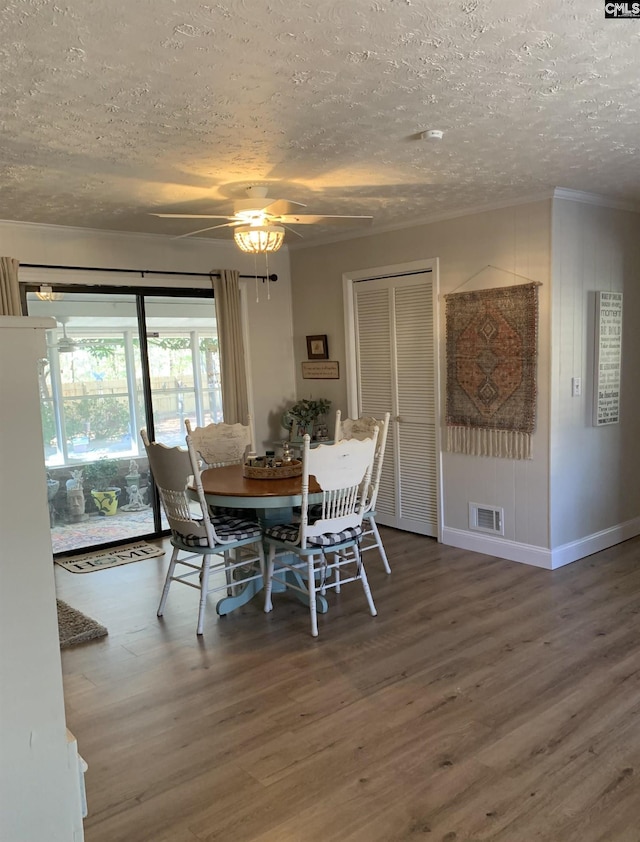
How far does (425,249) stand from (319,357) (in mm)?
1479

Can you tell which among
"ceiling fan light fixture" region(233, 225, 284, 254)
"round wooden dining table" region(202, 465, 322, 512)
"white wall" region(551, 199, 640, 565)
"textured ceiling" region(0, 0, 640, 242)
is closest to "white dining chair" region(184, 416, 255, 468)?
"round wooden dining table" region(202, 465, 322, 512)

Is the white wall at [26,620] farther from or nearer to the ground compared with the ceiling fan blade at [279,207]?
nearer to the ground

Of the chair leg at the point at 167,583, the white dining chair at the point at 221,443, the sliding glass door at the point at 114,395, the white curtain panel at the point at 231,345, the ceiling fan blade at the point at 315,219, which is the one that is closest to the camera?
the ceiling fan blade at the point at 315,219

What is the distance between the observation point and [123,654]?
3480mm

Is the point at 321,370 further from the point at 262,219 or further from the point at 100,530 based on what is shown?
the point at 262,219

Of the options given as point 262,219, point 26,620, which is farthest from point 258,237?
point 26,620

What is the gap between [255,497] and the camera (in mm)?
3576

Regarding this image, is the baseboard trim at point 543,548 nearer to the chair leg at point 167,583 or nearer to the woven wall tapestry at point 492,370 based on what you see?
the woven wall tapestry at point 492,370

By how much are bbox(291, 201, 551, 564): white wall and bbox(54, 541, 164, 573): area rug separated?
2.37 metres

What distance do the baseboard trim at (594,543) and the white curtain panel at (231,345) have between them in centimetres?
282

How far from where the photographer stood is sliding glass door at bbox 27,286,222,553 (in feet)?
17.0

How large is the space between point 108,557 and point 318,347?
254 centimetres

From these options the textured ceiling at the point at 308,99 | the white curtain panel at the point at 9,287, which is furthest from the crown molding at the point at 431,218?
the white curtain panel at the point at 9,287

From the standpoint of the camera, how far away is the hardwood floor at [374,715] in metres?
2.22
